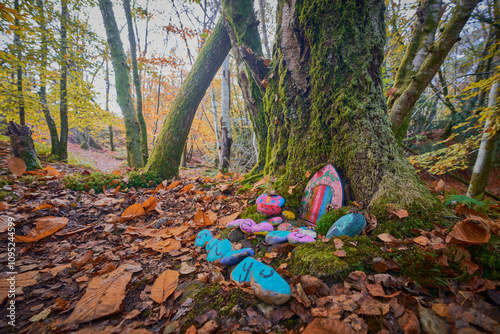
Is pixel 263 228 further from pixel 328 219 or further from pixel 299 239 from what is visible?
pixel 328 219

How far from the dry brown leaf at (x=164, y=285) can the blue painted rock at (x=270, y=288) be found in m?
0.60

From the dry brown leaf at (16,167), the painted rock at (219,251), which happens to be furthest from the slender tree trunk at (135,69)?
the painted rock at (219,251)

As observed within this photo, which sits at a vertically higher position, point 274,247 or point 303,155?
point 303,155

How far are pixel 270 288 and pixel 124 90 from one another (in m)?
8.07

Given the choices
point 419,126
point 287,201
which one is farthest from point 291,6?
point 419,126

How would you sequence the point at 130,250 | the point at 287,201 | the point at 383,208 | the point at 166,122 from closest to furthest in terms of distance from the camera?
the point at 383,208, the point at 130,250, the point at 287,201, the point at 166,122

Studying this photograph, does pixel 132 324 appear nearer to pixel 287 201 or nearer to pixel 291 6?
pixel 287 201

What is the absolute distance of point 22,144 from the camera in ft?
13.8

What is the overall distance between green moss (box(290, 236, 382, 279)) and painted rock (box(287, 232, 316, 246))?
2.7 inches

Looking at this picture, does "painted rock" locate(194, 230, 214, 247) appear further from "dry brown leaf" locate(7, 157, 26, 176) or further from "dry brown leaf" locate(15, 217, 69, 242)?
"dry brown leaf" locate(7, 157, 26, 176)

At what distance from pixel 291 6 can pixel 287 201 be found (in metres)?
2.52

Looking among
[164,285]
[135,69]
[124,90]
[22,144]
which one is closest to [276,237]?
[164,285]

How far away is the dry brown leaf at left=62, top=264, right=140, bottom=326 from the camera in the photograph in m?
1.14

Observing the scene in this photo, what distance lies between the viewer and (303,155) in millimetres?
2365
